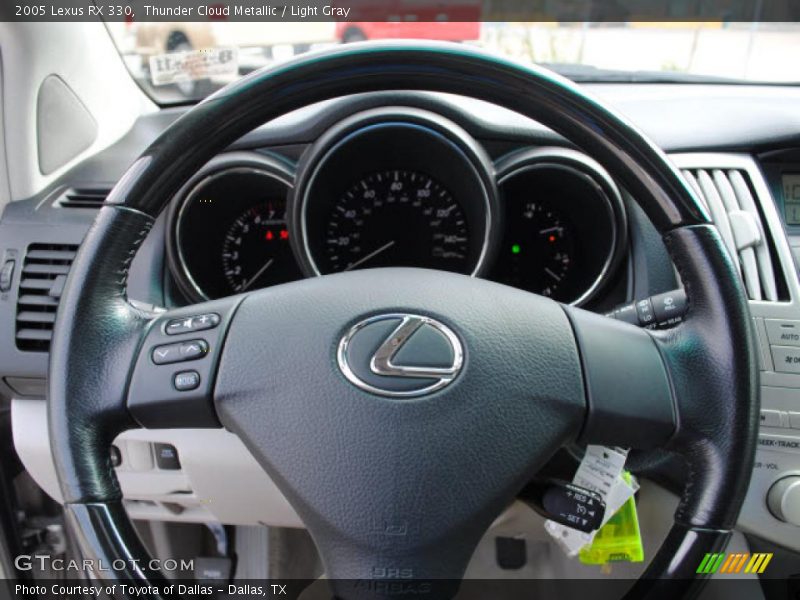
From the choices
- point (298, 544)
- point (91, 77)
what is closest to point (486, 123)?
point (91, 77)

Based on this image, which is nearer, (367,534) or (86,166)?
(367,534)

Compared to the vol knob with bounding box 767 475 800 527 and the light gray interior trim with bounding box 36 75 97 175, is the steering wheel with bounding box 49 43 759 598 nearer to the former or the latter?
the vol knob with bounding box 767 475 800 527

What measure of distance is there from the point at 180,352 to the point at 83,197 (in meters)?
0.87

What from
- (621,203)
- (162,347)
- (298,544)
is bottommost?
(298,544)

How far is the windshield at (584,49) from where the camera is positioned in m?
1.70

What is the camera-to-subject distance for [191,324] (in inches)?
35.5

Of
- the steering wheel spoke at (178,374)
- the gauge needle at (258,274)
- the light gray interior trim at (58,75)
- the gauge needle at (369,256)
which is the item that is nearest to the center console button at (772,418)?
the gauge needle at (369,256)

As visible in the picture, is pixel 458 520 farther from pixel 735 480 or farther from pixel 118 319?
pixel 118 319

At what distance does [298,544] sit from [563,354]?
1.33 meters

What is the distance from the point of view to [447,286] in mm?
929

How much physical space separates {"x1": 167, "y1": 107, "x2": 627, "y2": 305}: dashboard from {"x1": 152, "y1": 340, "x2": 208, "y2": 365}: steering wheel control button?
608 mm

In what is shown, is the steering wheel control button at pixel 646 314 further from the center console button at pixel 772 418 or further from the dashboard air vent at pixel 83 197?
the dashboard air vent at pixel 83 197

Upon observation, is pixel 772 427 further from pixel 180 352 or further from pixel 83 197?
pixel 83 197

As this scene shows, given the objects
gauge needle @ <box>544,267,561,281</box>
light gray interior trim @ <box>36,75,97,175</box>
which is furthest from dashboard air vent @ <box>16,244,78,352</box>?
gauge needle @ <box>544,267,561,281</box>
